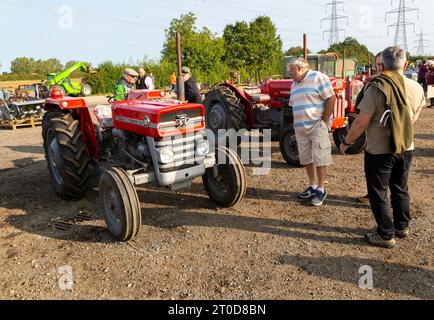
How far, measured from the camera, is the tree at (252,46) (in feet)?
107

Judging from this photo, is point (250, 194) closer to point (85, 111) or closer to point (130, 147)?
point (130, 147)

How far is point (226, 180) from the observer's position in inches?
175

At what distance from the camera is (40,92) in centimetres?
1560

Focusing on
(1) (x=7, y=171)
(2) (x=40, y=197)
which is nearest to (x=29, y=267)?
(2) (x=40, y=197)

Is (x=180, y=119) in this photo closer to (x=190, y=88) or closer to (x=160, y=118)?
(x=160, y=118)

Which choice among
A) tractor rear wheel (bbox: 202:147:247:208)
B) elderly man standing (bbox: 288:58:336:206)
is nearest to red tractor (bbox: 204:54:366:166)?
elderly man standing (bbox: 288:58:336:206)

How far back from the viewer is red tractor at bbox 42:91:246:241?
3713 millimetres

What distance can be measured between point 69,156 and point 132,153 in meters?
0.75

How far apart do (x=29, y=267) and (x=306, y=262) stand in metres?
2.35

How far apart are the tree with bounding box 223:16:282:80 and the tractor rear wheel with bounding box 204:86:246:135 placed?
25635mm

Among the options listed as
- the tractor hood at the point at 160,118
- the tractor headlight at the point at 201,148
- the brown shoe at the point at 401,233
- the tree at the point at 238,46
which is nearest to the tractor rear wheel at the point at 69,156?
the tractor hood at the point at 160,118

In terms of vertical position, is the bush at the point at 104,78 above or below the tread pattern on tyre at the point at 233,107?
above

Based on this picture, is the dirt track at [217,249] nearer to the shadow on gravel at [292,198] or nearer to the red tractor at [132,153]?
the shadow on gravel at [292,198]

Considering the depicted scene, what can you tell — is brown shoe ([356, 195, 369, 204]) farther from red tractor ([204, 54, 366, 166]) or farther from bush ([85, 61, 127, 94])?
bush ([85, 61, 127, 94])
